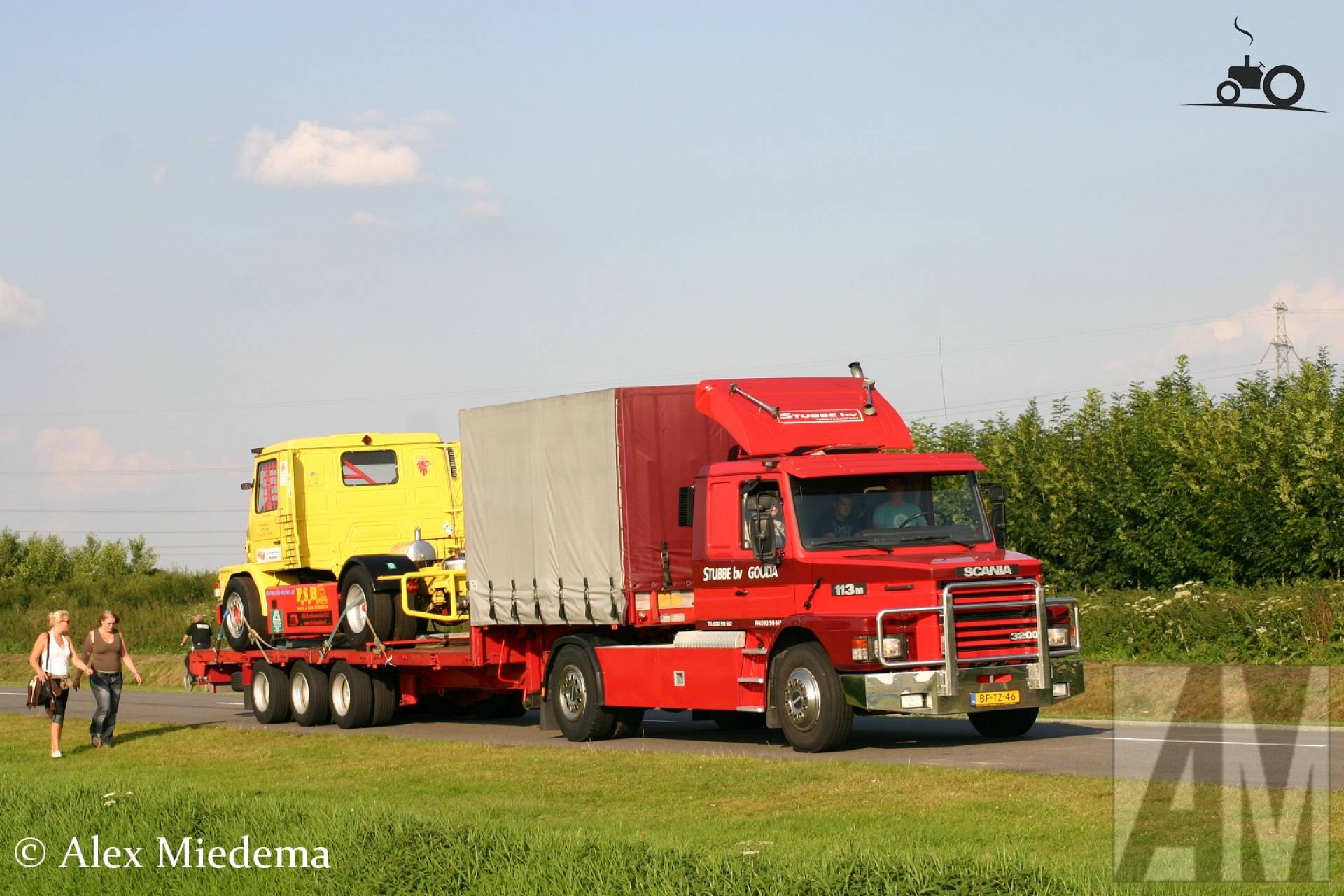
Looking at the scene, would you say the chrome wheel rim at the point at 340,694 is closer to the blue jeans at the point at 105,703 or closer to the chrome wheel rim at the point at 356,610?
the chrome wheel rim at the point at 356,610

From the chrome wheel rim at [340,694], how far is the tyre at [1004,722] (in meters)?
9.16

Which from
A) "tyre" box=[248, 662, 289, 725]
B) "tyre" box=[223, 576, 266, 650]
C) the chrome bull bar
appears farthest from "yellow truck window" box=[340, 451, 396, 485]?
the chrome bull bar

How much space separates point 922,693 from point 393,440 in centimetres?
1098

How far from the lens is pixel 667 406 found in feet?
60.7

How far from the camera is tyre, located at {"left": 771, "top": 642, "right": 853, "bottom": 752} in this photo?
1612cm

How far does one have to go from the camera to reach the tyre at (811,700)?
52.9 feet

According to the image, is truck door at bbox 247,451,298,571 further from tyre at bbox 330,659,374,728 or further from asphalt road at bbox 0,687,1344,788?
asphalt road at bbox 0,687,1344,788

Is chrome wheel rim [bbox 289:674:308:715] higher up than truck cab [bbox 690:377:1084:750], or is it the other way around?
truck cab [bbox 690:377:1084:750]

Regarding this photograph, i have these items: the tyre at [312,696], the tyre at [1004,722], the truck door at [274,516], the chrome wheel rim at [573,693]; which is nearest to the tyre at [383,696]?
the tyre at [312,696]

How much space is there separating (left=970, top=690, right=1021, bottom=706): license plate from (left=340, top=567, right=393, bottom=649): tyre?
8.92 meters

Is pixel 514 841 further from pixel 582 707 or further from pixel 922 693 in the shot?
pixel 582 707

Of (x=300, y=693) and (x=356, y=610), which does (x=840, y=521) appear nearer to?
(x=356, y=610)

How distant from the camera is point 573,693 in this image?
19344 millimetres

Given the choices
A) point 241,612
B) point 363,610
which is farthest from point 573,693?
point 241,612
